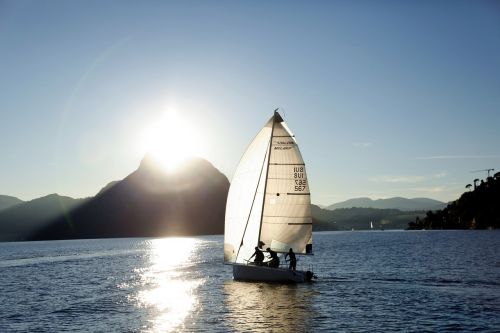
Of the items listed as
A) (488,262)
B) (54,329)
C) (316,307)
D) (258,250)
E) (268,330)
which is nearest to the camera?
(268,330)

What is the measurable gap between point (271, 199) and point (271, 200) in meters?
0.10

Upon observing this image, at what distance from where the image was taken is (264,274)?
45.6 metres

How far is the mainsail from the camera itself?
47.6m

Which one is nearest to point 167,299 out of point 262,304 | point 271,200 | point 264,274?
point 264,274

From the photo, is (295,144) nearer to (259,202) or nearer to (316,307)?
(259,202)

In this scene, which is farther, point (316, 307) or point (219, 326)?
point (316, 307)

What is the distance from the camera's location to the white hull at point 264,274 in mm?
45438

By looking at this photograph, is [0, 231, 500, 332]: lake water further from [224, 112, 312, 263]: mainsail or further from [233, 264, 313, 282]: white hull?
[224, 112, 312, 263]: mainsail

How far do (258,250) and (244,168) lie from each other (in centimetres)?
848

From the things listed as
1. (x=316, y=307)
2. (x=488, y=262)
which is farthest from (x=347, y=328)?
(x=488, y=262)

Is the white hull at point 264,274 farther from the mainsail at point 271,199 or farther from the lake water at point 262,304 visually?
the mainsail at point 271,199

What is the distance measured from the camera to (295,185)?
47.8 metres

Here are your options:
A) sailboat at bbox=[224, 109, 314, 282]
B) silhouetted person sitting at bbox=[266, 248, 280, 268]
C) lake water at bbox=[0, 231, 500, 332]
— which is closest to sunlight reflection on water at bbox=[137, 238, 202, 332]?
lake water at bbox=[0, 231, 500, 332]

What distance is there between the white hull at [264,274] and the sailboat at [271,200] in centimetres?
31
